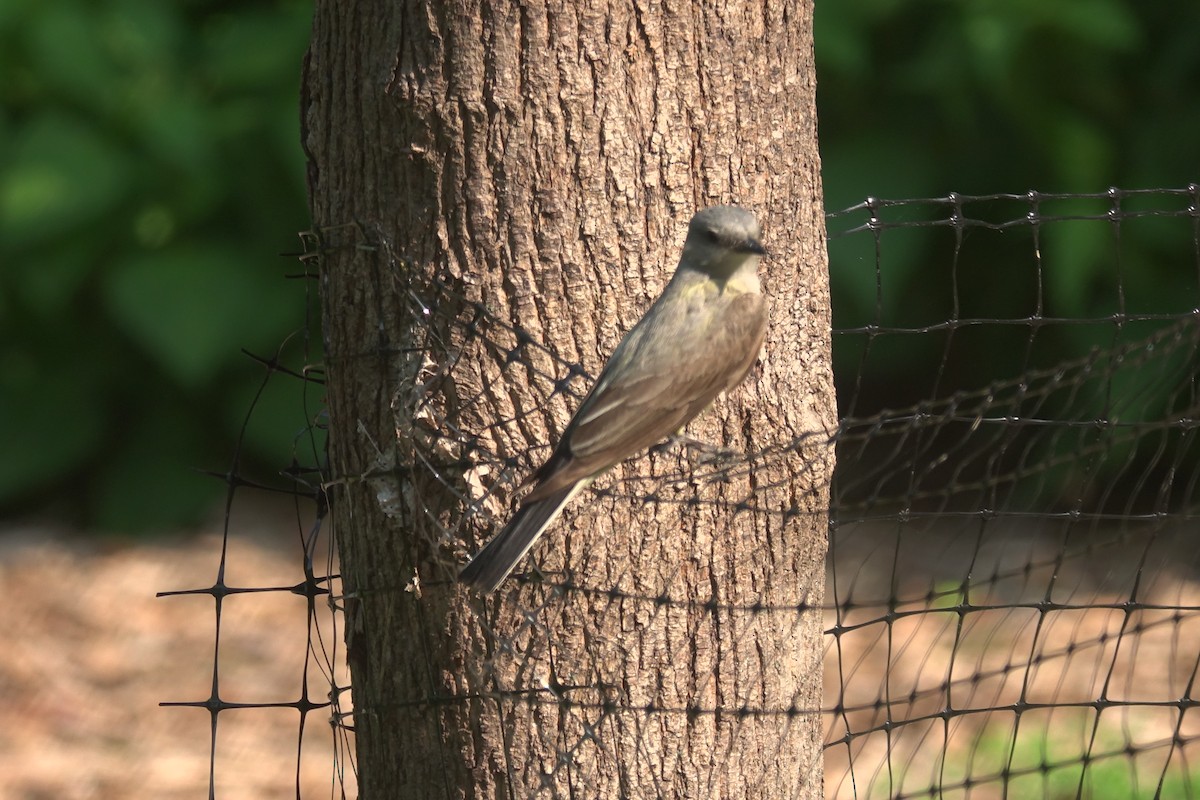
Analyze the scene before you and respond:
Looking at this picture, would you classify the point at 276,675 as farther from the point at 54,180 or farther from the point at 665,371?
the point at 665,371

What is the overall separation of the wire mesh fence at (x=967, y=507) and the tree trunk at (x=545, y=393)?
2 centimetres

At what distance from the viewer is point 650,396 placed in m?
2.65

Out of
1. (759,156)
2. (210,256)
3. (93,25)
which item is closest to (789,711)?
(759,156)

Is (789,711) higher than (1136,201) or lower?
lower

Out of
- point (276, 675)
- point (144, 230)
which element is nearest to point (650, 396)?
point (276, 675)

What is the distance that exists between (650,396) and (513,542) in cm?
40

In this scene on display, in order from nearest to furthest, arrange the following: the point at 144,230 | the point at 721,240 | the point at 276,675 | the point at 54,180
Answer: the point at 721,240 → the point at 276,675 → the point at 54,180 → the point at 144,230

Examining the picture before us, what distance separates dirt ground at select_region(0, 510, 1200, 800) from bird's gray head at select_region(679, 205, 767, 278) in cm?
201

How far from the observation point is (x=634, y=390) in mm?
2648

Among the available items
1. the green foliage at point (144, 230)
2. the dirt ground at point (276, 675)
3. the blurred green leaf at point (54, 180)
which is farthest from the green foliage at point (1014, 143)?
the blurred green leaf at point (54, 180)

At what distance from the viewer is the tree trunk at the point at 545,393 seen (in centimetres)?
259

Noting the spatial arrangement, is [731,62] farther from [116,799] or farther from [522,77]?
[116,799]

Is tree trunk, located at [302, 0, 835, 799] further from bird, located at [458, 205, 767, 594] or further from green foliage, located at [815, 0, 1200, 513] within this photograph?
green foliage, located at [815, 0, 1200, 513]

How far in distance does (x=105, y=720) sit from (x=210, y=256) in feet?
6.72
